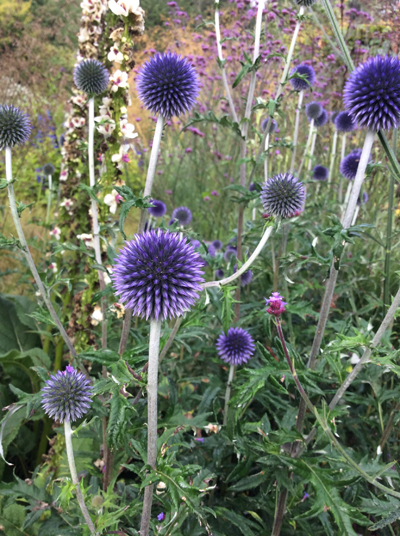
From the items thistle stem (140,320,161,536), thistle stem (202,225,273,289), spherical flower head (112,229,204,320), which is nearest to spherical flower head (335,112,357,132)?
thistle stem (202,225,273,289)

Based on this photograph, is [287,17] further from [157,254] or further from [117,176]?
[157,254]

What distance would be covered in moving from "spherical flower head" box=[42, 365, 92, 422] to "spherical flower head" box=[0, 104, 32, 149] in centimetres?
108

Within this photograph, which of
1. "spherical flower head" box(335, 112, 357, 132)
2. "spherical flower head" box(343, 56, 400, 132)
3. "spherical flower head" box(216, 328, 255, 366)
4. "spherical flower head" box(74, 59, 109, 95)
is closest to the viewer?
"spherical flower head" box(343, 56, 400, 132)

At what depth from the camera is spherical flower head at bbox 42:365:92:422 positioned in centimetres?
132

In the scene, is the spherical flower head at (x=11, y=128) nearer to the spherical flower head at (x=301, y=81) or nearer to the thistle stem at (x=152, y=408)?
the thistle stem at (x=152, y=408)

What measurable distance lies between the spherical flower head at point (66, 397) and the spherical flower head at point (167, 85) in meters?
1.19

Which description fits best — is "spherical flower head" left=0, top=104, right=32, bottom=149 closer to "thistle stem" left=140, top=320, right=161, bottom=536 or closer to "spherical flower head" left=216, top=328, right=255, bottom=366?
"thistle stem" left=140, top=320, right=161, bottom=536

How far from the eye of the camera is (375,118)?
4.91 ft

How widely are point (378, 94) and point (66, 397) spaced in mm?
1579

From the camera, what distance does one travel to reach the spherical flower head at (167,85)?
1.83 m

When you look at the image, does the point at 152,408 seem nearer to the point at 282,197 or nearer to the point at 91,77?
the point at 282,197

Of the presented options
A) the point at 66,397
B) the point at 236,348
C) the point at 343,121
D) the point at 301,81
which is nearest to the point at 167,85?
the point at 236,348

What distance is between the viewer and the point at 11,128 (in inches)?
71.1

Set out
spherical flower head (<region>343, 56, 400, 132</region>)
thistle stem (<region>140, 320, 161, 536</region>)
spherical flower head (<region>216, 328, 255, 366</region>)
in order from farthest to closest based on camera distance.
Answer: spherical flower head (<region>216, 328, 255, 366</region>) < spherical flower head (<region>343, 56, 400, 132</region>) < thistle stem (<region>140, 320, 161, 536</region>)
